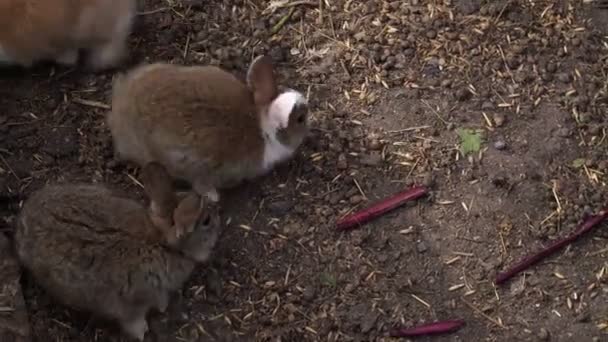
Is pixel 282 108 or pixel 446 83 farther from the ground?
pixel 282 108

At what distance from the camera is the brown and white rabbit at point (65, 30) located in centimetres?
534

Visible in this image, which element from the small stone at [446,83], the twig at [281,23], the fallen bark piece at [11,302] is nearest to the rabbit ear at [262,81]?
the twig at [281,23]

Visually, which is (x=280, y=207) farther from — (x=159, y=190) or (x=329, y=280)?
(x=159, y=190)

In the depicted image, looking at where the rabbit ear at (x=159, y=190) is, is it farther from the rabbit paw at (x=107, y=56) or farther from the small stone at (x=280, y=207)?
the rabbit paw at (x=107, y=56)

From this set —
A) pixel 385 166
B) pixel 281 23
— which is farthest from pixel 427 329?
pixel 281 23

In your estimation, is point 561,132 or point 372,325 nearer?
point 372,325

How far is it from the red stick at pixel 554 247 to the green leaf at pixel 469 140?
62cm

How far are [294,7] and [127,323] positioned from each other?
6.75 feet

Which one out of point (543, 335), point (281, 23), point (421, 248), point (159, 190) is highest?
point (159, 190)

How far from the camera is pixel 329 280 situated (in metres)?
4.94

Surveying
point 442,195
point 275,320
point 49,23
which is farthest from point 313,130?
point 49,23

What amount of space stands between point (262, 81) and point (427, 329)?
135cm

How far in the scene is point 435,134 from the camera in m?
5.39

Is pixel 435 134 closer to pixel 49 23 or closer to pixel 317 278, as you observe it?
pixel 317 278
